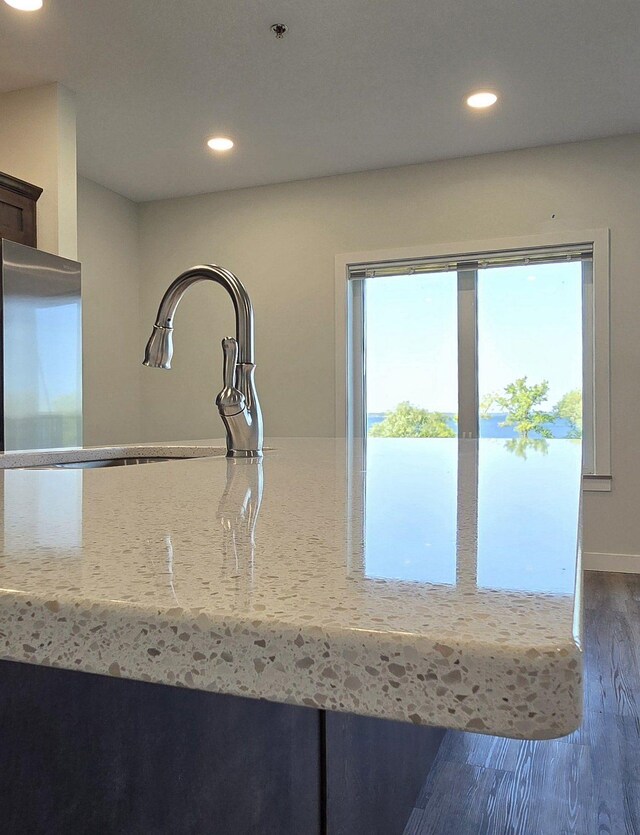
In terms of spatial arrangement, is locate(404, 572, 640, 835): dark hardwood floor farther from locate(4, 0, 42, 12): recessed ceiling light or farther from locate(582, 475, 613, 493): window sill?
locate(4, 0, 42, 12): recessed ceiling light

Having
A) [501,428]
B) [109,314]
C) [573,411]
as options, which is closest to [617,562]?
[573,411]

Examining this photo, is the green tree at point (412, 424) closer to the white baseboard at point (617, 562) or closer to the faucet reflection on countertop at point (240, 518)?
the white baseboard at point (617, 562)

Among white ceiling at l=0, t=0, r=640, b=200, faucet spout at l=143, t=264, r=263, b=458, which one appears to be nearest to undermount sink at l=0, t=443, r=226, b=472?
faucet spout at l=143, t=264, r=263, b=458

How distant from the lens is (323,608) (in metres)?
0.24

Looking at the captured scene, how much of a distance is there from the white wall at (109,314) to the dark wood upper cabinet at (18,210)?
1.22 meters

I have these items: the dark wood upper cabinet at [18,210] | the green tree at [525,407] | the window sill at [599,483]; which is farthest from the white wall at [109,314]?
the window sill at [599,483]

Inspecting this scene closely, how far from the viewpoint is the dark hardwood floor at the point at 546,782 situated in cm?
141

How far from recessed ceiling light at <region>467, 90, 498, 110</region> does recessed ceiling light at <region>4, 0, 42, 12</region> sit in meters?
1.96

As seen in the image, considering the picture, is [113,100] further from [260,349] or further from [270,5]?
[260,349]

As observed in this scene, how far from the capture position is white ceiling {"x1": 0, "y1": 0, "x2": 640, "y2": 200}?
8.66 feet

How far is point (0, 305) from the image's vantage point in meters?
2.79

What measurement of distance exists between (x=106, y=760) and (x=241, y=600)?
295 mm

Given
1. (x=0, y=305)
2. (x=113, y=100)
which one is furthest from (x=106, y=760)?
(x=113, y=100)

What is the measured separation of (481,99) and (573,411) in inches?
73.4
